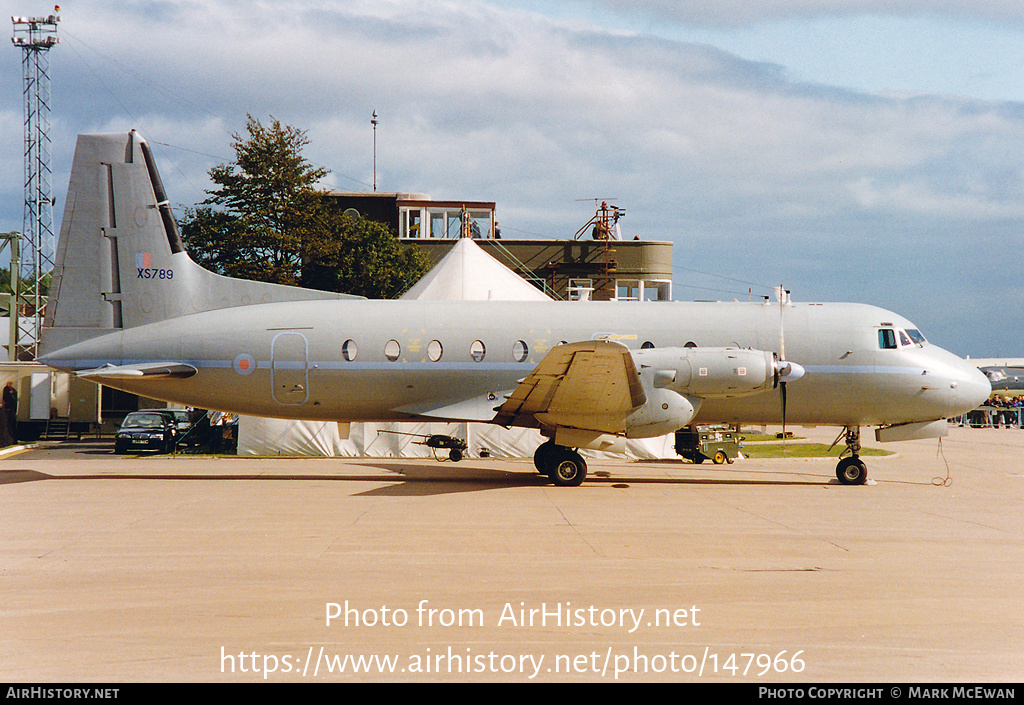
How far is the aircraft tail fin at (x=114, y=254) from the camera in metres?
17.5

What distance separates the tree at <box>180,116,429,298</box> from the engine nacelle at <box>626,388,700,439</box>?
24.0 meters

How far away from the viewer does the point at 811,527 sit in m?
12.0

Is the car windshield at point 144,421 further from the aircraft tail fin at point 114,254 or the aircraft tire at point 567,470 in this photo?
the aircraft tire at point 567,470

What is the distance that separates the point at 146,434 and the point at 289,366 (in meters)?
12.1

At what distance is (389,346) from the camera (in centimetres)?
1730

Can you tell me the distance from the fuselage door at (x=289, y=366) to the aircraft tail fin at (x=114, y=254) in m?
2.26

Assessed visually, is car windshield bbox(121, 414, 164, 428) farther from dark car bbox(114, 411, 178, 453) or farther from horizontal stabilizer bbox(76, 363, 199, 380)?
horizontal stabilizer bbox(76, 363, 199, 380)

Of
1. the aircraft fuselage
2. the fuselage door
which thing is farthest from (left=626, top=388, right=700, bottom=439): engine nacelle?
the fuselage door

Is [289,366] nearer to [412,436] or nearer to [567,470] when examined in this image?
[567,470]

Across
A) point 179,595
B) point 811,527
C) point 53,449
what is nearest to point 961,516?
point 811,527

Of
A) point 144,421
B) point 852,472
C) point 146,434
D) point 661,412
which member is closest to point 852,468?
point 852,472

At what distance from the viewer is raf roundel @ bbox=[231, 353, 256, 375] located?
56.2ft

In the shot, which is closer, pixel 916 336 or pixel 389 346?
pixel 389 346

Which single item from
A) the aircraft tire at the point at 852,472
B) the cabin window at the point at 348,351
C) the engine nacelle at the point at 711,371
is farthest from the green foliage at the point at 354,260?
the aircraft tire at the point at 852,472
